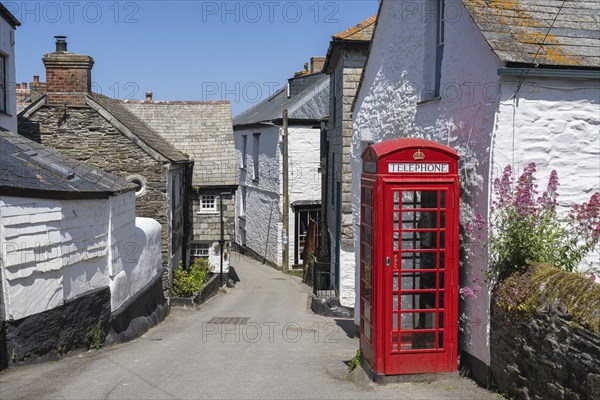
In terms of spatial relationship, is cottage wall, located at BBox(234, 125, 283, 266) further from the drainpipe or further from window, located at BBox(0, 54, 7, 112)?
window, located at BBox(0, 54, 7, 112)

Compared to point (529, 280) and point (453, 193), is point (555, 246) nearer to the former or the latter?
point (529, 280)

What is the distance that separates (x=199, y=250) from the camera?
96.0 feet

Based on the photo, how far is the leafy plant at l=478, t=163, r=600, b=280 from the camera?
7496mm

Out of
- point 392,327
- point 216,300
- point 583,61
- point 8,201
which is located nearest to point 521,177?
point 583,61

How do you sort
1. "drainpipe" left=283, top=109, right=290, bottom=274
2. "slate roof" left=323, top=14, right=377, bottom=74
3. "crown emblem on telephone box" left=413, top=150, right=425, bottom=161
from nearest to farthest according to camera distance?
"crown emblem on telephone box" left=413, top=150, right=425, bottom=161 < "slate roof" left=323, top=14, right=377, bottom=74 < "drainpipe" left=283, top=109, right=290, bottom=274

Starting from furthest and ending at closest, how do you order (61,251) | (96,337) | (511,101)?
1. (96,337)
2. (61,251)
3. (511,101)

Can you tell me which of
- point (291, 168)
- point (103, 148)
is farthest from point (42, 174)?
point (291, 168)

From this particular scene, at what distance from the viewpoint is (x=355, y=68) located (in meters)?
18.6

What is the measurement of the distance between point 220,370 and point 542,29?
6.59 metres

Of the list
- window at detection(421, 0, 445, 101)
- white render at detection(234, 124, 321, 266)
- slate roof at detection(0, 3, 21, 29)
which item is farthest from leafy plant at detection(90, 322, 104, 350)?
white render at detection(234, 124, 321, 266)

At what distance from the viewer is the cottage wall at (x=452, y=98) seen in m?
8.13

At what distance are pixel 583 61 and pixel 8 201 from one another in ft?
25.0

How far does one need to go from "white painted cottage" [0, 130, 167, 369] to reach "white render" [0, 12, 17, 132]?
330 cm

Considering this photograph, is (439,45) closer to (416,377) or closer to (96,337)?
(416,377)
